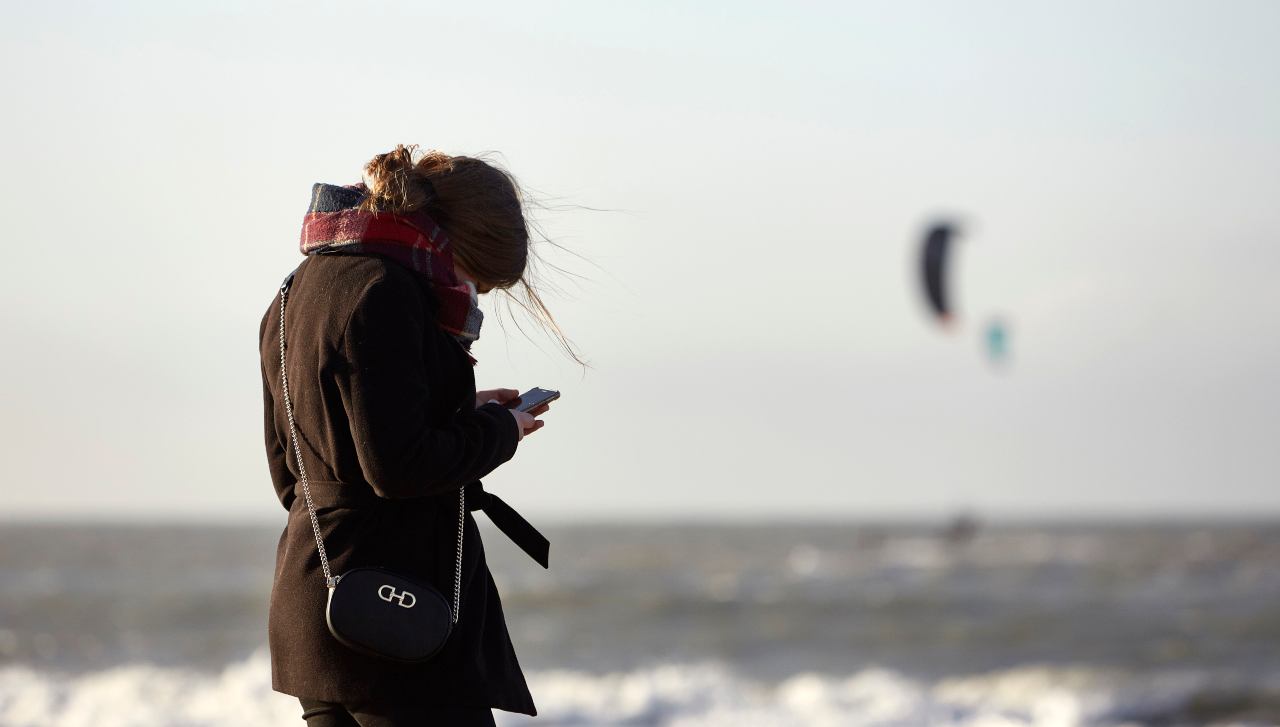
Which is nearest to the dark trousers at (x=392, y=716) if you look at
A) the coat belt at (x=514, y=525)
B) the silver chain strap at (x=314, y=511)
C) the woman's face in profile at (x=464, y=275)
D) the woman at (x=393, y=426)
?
the woman at (x=393, y=426)

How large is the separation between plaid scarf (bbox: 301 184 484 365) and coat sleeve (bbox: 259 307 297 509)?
0.46 ft

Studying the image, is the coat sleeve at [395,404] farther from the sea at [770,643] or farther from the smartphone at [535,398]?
the sea at [770,643]

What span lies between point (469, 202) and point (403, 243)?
0.43 feet

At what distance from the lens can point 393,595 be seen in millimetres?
1658

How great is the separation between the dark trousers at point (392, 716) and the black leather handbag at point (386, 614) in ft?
0.22

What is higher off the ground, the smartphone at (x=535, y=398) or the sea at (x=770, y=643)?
the sea at (x=770, y=643)

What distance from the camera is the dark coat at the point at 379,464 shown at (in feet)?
5.30

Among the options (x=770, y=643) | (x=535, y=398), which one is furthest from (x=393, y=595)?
(x=770, y=643)

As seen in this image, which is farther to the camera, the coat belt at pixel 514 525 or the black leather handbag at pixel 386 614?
the coat belt at pixel 514 525

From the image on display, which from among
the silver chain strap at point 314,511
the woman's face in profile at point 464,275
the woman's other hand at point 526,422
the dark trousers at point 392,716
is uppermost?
the woman's face in profile at point 464,275

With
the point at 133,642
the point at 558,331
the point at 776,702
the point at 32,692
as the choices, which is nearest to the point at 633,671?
the point at 776,702

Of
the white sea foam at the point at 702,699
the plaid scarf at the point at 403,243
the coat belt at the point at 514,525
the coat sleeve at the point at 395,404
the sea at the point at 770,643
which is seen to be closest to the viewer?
the coat sleeve at the point at 395,404

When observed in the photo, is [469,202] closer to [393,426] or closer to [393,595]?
[393,426]

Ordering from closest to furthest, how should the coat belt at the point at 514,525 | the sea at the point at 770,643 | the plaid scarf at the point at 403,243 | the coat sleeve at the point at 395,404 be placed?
the coat sleeve at the point at 395,404 → the plaid scarf at the point at 403,243 → the coat belt at the point at 514,525 → the sea at the point at 770,643
